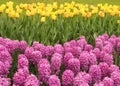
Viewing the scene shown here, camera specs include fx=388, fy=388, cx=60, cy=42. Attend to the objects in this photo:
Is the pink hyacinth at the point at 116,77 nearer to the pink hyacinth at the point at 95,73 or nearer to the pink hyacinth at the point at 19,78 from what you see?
the pink hyacinth at the point at 95,73

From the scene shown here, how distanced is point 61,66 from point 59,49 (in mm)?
419

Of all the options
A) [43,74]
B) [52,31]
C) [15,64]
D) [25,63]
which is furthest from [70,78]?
[52,31]

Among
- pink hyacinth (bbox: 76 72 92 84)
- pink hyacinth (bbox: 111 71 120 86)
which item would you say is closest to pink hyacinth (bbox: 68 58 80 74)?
pink hyacinth (bbox: 76 72 92 84)

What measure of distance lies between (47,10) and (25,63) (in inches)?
156

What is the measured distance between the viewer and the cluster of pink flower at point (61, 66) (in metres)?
3.77

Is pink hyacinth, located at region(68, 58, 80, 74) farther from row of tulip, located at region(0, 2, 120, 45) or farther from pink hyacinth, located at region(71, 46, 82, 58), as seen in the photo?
row of tulip, located at region(0, 2, 120, 45)

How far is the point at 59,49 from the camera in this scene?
4.94 meters

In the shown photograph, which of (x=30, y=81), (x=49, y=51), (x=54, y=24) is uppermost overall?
(x=54, y=24)

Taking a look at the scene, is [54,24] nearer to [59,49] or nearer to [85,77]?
[59,49]

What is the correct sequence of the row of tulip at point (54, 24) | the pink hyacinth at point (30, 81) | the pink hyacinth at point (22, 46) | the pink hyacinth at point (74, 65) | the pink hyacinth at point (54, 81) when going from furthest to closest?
1. the row of tulip at point (54, 24)
2. the pink hyacinth at point (22, 46)
3. the pink hyacinth at point (74, 65)
4. the pink hyacinth at point (54, 81)
5. the pink hyacinth at point (30, 81)

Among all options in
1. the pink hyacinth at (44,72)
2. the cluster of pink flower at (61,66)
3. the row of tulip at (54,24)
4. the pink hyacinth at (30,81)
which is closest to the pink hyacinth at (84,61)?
the cluster of pink flower at (61,66)

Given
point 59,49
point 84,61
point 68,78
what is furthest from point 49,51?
point 68,78

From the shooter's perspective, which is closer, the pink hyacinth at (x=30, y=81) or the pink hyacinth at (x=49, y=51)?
the pink hyacinth at (x=30, y=81)

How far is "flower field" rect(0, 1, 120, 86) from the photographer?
12.9ft
